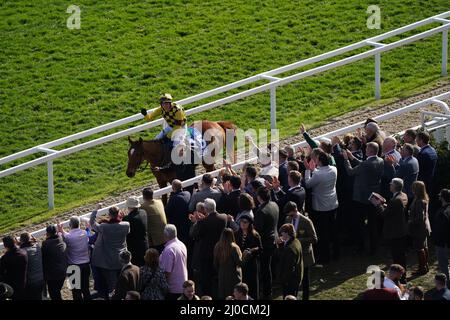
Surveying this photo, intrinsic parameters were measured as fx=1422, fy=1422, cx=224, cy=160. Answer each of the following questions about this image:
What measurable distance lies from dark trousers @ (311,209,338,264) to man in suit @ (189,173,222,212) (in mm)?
1225

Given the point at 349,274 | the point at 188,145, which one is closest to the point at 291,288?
the point at 349,274

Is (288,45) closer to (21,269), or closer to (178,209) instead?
(178,209)

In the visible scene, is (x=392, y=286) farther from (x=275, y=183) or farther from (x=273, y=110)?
(x=273, y=110)

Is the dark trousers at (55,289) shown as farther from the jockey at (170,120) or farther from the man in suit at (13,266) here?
the jockey at (170,120)

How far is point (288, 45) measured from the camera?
2242 centimetres

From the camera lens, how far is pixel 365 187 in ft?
54.2

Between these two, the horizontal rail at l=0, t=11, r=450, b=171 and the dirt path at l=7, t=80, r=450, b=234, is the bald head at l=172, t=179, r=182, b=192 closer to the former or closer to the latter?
the dirt path at l=7, t=80, r=450, b=234

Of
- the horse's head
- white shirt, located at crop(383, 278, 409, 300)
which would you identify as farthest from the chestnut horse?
white shirt, located at crop(383, 278, 409, 300)

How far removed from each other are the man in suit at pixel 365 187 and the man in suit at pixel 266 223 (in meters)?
1.40

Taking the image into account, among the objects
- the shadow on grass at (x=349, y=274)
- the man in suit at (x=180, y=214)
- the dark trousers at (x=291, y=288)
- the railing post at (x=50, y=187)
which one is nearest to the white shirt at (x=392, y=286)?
the dark trousers at (x=291, y=288)

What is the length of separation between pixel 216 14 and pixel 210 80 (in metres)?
1.95

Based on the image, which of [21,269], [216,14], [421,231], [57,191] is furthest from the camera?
[216,14]

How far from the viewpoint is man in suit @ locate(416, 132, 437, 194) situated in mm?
16766

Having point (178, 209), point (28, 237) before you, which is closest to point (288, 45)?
point (178, 209)
